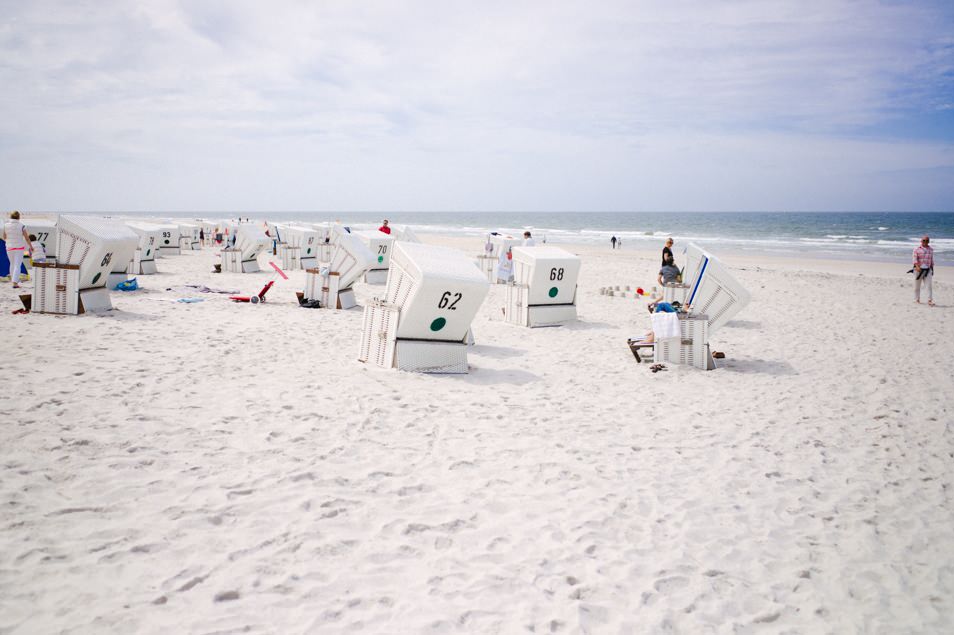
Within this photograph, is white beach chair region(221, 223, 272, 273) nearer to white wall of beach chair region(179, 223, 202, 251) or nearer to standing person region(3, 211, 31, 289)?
standing person region(3, 211, 31, 289)

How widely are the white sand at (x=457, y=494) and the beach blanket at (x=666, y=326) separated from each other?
1.77 feet

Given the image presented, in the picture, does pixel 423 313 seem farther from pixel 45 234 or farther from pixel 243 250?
pixel 45 234

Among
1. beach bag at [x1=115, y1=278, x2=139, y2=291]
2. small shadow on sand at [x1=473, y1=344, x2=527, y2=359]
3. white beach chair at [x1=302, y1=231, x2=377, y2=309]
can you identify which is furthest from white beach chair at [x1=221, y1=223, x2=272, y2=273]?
A: small shadow on sand at [x1=473, y1=344, x2=527, y2=359]

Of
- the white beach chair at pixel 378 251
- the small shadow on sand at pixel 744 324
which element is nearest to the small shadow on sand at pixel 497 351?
the small shadow on sand at pixel 744 324

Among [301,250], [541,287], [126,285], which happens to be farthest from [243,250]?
[541,287]

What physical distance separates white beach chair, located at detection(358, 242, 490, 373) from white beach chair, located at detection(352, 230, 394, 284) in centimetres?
870

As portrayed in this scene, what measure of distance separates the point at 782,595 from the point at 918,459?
121 inches

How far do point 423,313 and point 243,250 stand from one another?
12.7m

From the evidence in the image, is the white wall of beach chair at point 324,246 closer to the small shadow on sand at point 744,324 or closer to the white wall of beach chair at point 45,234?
the white wall of beach chair at point 45,234

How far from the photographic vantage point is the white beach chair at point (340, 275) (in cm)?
1195

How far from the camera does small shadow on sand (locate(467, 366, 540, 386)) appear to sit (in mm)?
7247

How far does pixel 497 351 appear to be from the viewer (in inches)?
356

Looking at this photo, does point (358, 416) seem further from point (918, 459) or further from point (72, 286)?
point (72, 286)

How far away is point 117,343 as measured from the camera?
7723 millimetres
